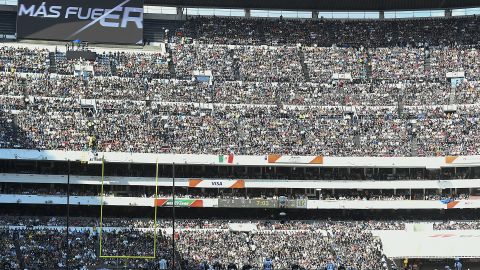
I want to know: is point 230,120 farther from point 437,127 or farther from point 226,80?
point 437,127

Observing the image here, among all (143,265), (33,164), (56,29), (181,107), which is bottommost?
(143,265)

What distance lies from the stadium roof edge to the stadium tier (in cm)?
429

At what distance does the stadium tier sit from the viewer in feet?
200

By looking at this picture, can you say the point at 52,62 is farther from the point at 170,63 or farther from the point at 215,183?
the point at 215,183

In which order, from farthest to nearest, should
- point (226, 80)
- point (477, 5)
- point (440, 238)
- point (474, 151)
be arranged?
point (477, 5) < point (226, 80) < point (474, 151) < point (440, 238)

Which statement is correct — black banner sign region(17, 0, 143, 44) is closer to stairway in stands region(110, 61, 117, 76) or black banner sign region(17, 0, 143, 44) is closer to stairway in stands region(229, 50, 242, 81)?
stairway in stands region(110, 61, 117, 76)

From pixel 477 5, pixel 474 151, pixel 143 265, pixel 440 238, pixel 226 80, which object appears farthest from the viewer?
pixel 477 5

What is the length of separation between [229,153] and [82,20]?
2017cm

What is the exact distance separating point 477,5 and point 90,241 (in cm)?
4218

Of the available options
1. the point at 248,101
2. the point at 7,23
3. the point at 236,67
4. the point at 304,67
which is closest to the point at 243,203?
the point at 248,101

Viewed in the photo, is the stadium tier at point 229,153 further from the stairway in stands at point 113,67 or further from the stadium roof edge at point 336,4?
the stadium roof edge at point 336,4

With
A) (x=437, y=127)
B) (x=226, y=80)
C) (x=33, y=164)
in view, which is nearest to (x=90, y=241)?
(x=33, y=164)

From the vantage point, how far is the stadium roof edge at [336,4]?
3238 inches

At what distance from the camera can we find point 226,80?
75750mm
